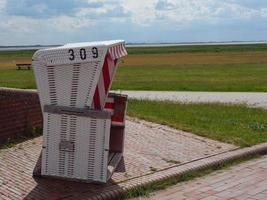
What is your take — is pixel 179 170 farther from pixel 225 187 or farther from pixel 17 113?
pixel 17 113

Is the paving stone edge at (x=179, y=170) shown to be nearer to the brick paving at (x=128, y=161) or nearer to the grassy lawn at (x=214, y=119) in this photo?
the brick paving at (x=128, y=161)

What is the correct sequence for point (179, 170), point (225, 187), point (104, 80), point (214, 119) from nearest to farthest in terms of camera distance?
point (104, 80) → point (225, 187) → point (179, 170) → point (214, 119)

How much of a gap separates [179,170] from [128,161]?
2.41 feet

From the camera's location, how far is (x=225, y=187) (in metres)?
5.68

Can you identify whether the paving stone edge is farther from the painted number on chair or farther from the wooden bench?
the wooden bench

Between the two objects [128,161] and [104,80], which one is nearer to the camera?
[104,80]

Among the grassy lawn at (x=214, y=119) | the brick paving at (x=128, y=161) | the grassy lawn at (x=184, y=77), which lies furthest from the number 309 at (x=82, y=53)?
the grassy lawn at (x=184, y=77)

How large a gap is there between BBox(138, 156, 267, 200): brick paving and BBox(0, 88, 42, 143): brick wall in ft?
9.26

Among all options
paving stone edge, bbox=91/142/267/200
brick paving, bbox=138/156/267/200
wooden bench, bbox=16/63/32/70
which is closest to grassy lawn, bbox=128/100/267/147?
paving stone edge, bbox=91/142/267/200

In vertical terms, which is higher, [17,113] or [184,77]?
[17,113]

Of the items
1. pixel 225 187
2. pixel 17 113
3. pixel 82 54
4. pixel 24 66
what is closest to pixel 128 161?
pixel 225 187

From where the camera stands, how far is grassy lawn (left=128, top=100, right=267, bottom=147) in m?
8.35

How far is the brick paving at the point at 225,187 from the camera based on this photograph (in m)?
5.34

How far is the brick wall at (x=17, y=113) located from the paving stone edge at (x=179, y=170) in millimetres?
2474
